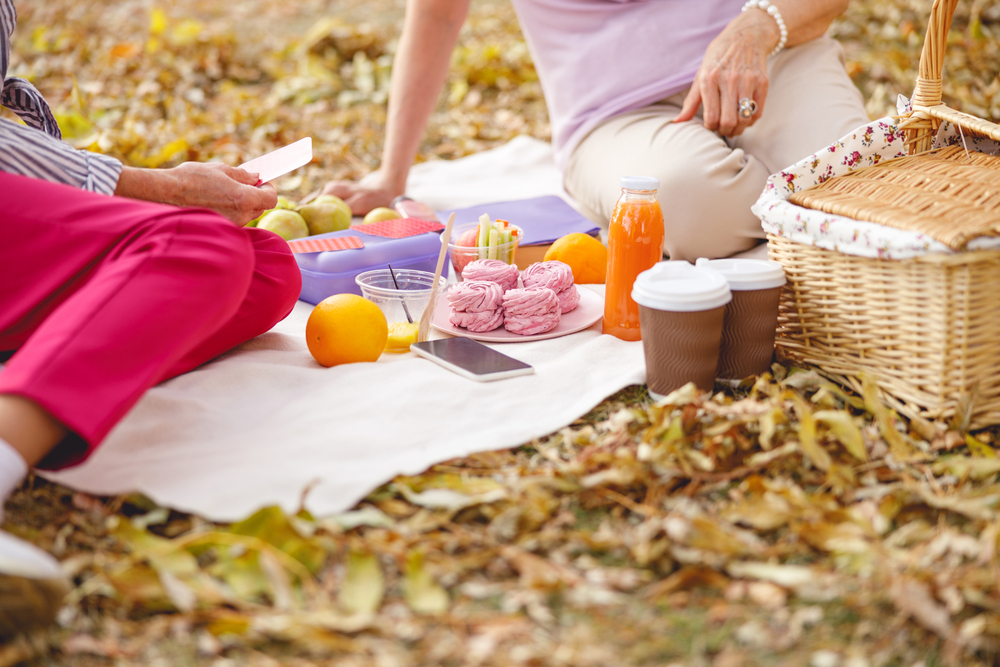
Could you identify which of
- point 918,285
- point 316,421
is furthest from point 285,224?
point 918,285

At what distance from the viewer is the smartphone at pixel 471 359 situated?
1.30 metres

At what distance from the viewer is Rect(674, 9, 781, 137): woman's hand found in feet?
5.42

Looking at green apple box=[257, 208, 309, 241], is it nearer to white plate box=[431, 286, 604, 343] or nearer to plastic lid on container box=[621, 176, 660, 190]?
white plate box=[431, 286, 604, 343]

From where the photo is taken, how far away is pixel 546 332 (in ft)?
4.92

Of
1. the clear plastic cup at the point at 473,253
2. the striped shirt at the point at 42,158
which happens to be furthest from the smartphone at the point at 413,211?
the striped shirt at the point at 42,158

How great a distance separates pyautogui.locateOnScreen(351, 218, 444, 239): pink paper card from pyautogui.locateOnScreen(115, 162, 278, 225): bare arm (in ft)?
1.28

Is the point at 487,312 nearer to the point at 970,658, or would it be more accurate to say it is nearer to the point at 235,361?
the point at 235,361

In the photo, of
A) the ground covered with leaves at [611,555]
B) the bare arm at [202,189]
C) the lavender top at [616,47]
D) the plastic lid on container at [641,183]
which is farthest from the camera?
the lavender top at [616,47]

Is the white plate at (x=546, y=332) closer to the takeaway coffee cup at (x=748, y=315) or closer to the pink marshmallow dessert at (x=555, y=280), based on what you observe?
the pink marshmallow dessert at (x=555, y=280)

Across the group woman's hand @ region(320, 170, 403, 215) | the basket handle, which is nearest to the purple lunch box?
woman's hand @ region(320, 170, 403, 215)

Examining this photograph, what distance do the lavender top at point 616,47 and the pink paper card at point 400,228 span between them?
469 millimetres

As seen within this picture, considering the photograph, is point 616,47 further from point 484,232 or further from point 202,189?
point 202,189

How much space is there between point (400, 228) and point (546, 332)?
0.47 m

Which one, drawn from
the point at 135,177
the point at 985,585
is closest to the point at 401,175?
the point at 135,177
